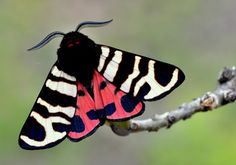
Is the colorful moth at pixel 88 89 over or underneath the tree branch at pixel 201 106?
over

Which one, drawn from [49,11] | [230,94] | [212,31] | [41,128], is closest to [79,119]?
[41,128]

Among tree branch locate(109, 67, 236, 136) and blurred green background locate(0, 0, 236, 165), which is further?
blurred green background locate(0, 0, 236, 165)

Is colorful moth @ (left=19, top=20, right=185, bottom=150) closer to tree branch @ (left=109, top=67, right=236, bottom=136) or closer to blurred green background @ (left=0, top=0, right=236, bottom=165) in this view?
tree branch @ (left=109, top=67, right=236, bottom=136)

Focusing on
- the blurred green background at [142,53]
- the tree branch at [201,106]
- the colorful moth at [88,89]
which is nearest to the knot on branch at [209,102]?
the tree branch at [201,106]

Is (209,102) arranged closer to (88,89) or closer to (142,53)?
(88,89)

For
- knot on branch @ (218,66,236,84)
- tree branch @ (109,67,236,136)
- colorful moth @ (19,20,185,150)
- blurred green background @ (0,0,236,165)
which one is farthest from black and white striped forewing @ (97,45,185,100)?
blurred green background @ (0,0,236,165)

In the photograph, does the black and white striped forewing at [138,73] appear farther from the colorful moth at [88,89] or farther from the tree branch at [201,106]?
the tree branch at [201,106]
